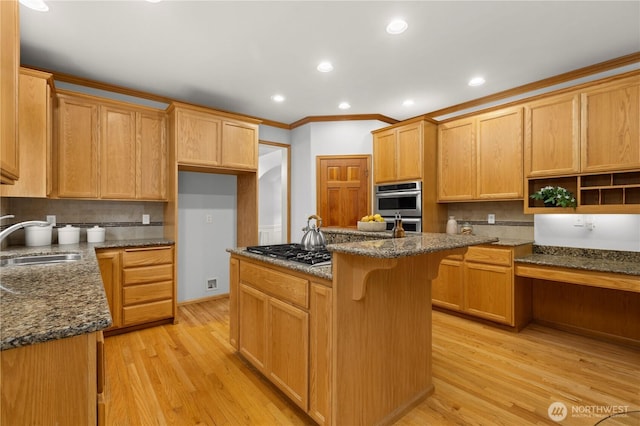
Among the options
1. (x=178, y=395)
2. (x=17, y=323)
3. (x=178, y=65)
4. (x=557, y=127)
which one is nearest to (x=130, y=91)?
(x=178, y=65)

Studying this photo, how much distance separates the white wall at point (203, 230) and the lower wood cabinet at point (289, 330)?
199 cm

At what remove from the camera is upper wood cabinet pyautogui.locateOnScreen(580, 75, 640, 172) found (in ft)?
8.75

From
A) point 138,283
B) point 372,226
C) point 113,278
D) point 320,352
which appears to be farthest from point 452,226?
point 113,278

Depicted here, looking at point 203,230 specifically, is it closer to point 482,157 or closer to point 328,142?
point 328,142

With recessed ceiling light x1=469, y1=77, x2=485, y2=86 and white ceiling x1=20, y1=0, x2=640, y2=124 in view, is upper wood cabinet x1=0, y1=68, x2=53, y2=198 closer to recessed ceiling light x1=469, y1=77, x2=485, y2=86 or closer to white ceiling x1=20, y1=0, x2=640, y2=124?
white ceiling x1=20, y1=0, x2=640, y2=124

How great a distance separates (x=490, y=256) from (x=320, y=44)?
2.74 m

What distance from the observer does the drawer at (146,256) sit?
127 inches

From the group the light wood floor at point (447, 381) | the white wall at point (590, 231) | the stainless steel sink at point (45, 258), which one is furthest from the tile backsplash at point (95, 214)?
the white wall at point (590, 231)

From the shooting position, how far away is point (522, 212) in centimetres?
364

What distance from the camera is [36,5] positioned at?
2.19 metres

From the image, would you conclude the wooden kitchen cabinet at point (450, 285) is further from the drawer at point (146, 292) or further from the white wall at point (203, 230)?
the drawer at point (146, 292)

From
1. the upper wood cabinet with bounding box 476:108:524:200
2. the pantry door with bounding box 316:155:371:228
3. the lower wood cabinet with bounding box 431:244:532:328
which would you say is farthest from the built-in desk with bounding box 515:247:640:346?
the pantry door with bounding box 316:155:371:228

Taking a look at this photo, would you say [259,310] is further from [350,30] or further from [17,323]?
[350,30]

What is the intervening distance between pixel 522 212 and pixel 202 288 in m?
4.23
